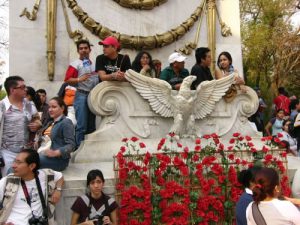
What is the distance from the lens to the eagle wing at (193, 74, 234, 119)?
7.14 meters

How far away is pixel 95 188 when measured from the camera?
16.7ft

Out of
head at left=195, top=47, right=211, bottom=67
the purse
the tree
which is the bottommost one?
the purse

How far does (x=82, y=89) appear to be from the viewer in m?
7.48

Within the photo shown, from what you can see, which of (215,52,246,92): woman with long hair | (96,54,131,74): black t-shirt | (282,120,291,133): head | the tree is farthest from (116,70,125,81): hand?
the tree

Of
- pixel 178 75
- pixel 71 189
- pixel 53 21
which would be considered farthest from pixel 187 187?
pixel 53 21

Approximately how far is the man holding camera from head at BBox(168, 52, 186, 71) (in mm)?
3386

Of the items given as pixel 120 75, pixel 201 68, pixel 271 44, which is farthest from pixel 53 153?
pixel 271 44

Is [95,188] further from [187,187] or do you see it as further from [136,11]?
[136,11]

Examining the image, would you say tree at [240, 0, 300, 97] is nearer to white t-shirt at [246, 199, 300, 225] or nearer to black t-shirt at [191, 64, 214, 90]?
black t-shirt at [191, 64, 214, 90]

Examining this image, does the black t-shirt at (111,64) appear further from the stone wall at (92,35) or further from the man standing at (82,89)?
the stone wall at (92,35)

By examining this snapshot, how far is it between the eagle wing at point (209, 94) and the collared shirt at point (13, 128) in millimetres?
2579

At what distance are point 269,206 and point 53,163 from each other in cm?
303

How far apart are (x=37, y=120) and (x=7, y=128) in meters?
0.38

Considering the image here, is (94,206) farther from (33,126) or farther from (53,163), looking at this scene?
(33,126)
